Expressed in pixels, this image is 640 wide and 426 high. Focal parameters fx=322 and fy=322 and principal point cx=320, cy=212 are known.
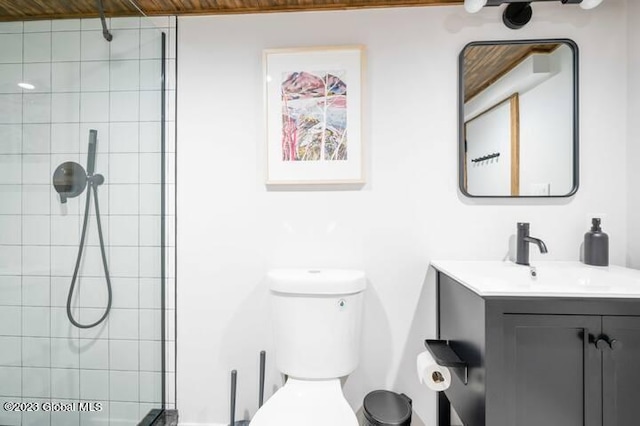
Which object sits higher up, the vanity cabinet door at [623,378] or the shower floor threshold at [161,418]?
the vanity cabinet door at [623,378]

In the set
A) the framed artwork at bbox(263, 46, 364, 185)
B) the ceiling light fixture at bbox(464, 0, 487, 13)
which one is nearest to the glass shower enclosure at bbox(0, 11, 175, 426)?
the framed artwork at bbox(263, 46, 364, 185)

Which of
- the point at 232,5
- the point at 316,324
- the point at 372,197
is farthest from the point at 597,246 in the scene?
the point at 232,5

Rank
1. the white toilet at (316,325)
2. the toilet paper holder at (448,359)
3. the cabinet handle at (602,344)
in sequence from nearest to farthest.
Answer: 1. the cabinet handle at (602,344)
2. the toilet paper holder at (448,359)
3. the white toilet at (316,325)

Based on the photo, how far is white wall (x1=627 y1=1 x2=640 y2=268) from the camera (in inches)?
54.6

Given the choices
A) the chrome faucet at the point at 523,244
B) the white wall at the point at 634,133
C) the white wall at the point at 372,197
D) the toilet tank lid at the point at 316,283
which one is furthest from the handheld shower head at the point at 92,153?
the white wall at the point at 634,133

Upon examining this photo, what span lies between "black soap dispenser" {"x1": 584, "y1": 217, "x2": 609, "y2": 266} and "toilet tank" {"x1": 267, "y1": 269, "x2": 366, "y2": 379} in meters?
1.00

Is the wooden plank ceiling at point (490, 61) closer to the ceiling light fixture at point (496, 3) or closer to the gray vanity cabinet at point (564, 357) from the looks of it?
the ceiling light fixture at point (496, 3)

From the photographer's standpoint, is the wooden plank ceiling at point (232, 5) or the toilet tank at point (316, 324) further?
the wooden plank ceiling at point (232, 5)

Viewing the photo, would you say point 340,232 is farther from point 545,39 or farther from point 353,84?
point 545,39

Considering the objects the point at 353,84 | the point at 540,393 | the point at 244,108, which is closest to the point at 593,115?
the point at 353,84

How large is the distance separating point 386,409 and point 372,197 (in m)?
0.88

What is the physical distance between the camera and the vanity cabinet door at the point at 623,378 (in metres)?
0.98

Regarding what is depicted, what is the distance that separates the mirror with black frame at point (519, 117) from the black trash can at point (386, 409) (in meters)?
0.96

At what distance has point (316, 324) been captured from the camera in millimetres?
1315
